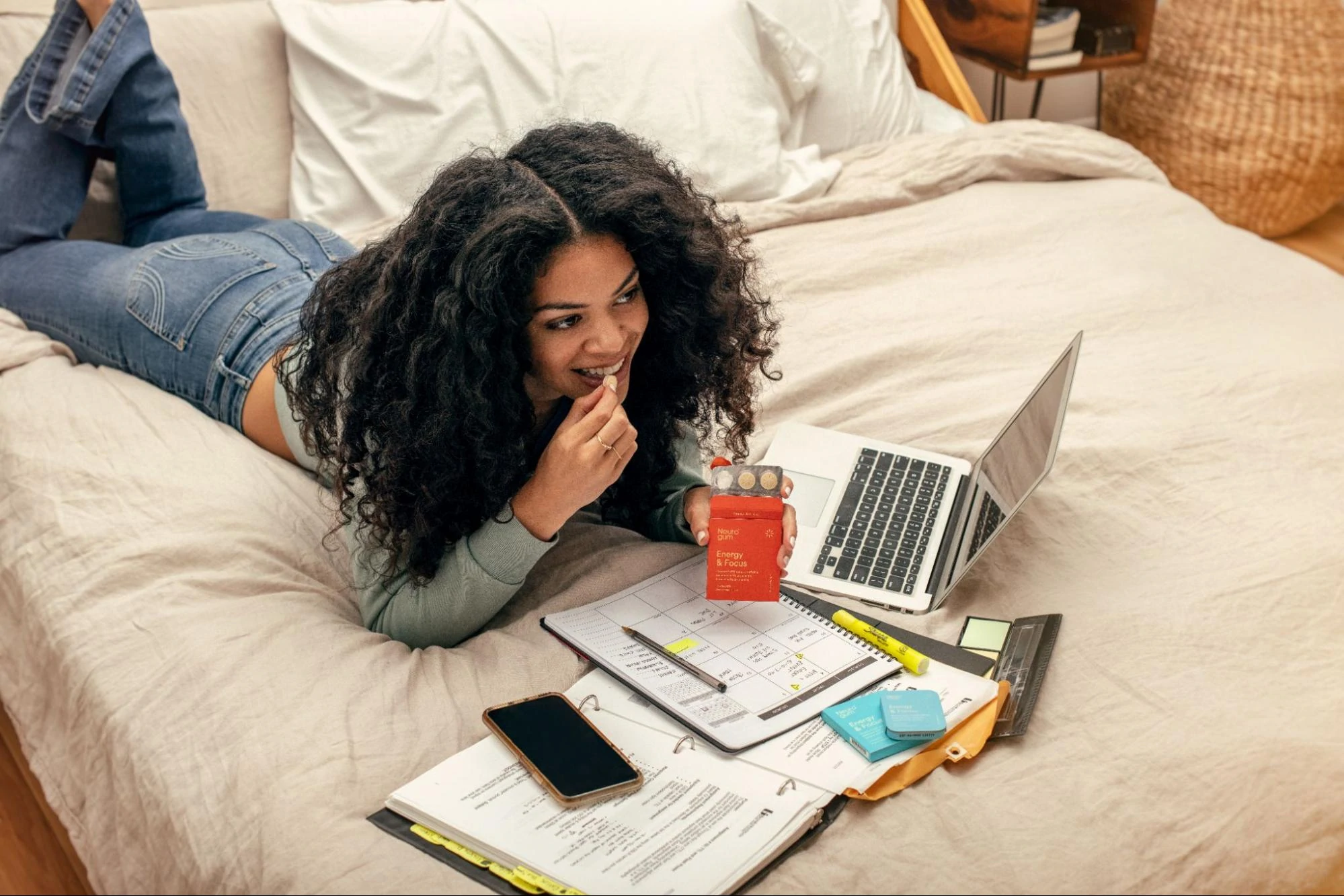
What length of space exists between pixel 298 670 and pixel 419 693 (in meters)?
0.10

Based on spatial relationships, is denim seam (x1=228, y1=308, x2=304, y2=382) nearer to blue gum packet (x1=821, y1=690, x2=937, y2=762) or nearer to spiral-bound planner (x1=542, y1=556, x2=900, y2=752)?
spiral-bound planner (x1=542, y1=556, x2=900, y2=752)

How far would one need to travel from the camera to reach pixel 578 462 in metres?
0.94

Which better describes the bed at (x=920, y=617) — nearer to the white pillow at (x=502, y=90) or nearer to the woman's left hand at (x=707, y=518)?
the woman's left hand at (x=707, y=518)

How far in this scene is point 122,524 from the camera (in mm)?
1089

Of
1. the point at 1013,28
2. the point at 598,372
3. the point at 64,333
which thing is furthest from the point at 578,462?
the point at 1013,28

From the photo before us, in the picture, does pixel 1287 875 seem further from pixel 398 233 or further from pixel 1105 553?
pixel 398 233

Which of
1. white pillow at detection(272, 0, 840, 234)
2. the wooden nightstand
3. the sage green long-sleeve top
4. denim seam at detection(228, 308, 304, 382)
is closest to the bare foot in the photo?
white pillow at detection(272, 0, 840, 234)

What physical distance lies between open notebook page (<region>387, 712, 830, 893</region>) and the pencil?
6cm

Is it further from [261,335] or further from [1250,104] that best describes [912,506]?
[1250,104]

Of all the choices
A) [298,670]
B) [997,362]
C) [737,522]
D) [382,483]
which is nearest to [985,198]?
[997,362]

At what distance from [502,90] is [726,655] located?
1114mm

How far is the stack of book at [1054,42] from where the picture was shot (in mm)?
2445

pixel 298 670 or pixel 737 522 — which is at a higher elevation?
pixel 737 522

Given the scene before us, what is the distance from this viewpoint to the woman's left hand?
1004 millimetres
